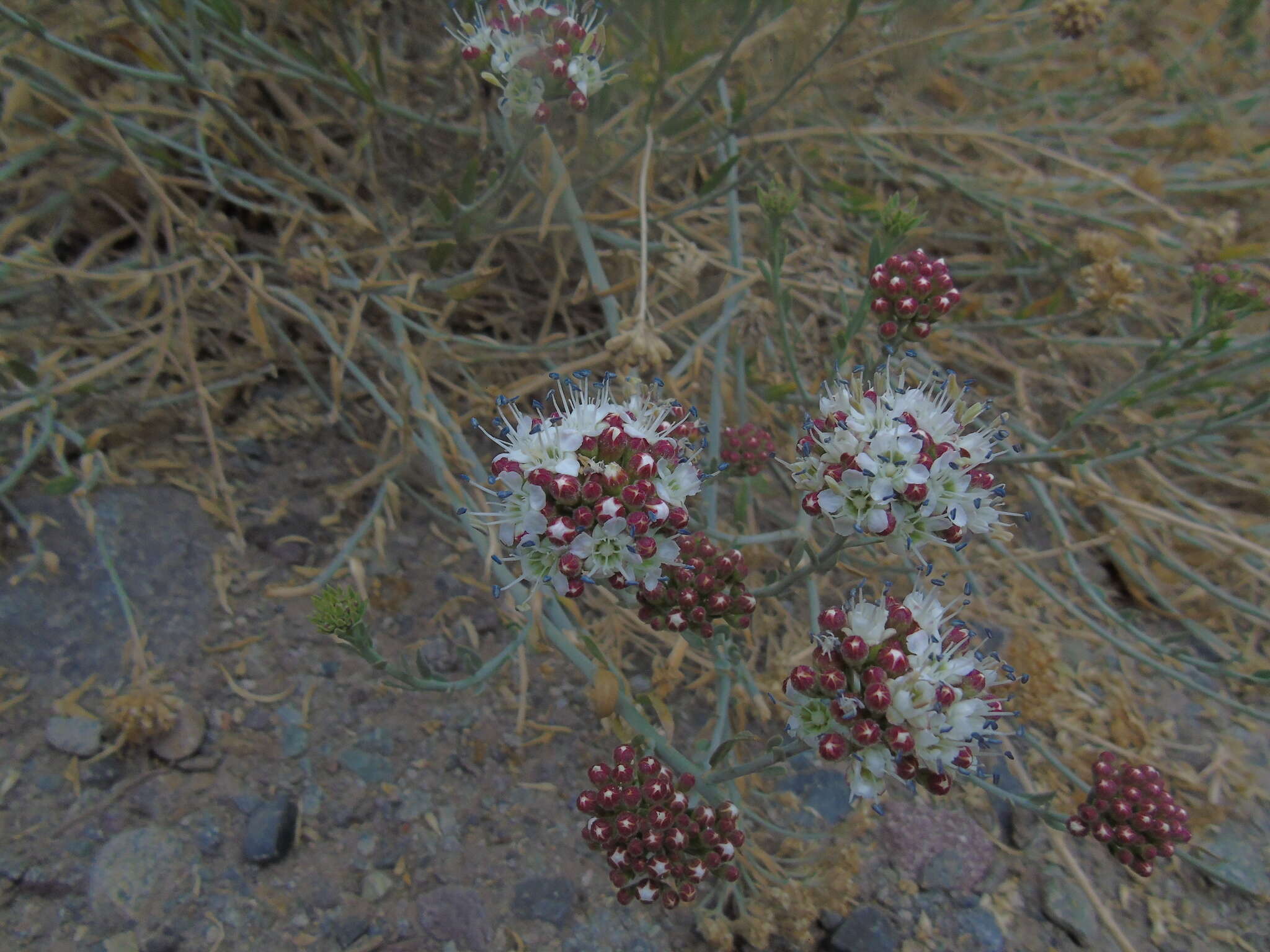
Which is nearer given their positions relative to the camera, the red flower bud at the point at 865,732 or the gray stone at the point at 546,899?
the red flower bud at the point at 865,732

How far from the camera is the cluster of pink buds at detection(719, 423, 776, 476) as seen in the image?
204 cm

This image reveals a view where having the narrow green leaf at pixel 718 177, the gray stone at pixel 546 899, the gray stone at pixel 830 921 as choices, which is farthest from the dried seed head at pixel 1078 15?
the gray stone at pixel 546 899

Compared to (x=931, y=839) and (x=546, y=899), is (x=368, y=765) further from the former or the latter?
(x=931, y=839)

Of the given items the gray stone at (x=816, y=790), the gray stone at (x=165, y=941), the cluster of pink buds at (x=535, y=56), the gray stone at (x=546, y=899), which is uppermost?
the cluster of pink buds at (x=535, y=56)

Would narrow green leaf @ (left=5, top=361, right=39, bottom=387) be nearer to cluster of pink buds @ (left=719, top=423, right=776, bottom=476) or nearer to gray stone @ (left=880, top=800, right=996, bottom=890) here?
cluster of pink buds @ (left=719, top=423, right=776, bottom=476)

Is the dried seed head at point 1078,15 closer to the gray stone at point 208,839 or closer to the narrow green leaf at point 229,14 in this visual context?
the narrow green leaf at point 229,14

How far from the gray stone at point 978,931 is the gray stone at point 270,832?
1.54m

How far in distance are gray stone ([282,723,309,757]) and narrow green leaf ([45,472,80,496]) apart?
81 cm

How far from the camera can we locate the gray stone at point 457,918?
1871mm

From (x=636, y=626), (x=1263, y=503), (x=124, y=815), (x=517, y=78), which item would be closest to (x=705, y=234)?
(x=517, y=78)

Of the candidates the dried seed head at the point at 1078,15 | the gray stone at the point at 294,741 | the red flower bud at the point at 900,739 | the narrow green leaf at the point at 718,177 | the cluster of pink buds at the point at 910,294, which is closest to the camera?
the red flower bud at the point at 900,739

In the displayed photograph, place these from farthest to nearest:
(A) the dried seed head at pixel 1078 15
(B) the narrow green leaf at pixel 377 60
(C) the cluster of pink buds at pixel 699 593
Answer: (A) the dried seed head at pixel 1078 15
(B) the narrow green leaf at pixel 377 60
(C) the cluster of pink buds at pixel 699 593

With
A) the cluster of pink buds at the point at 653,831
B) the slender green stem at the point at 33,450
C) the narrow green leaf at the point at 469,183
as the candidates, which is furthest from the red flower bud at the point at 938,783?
the slender green stem at the point at 33,450

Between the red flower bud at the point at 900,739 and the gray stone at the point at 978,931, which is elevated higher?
the red flower bud at the point at 900,739
